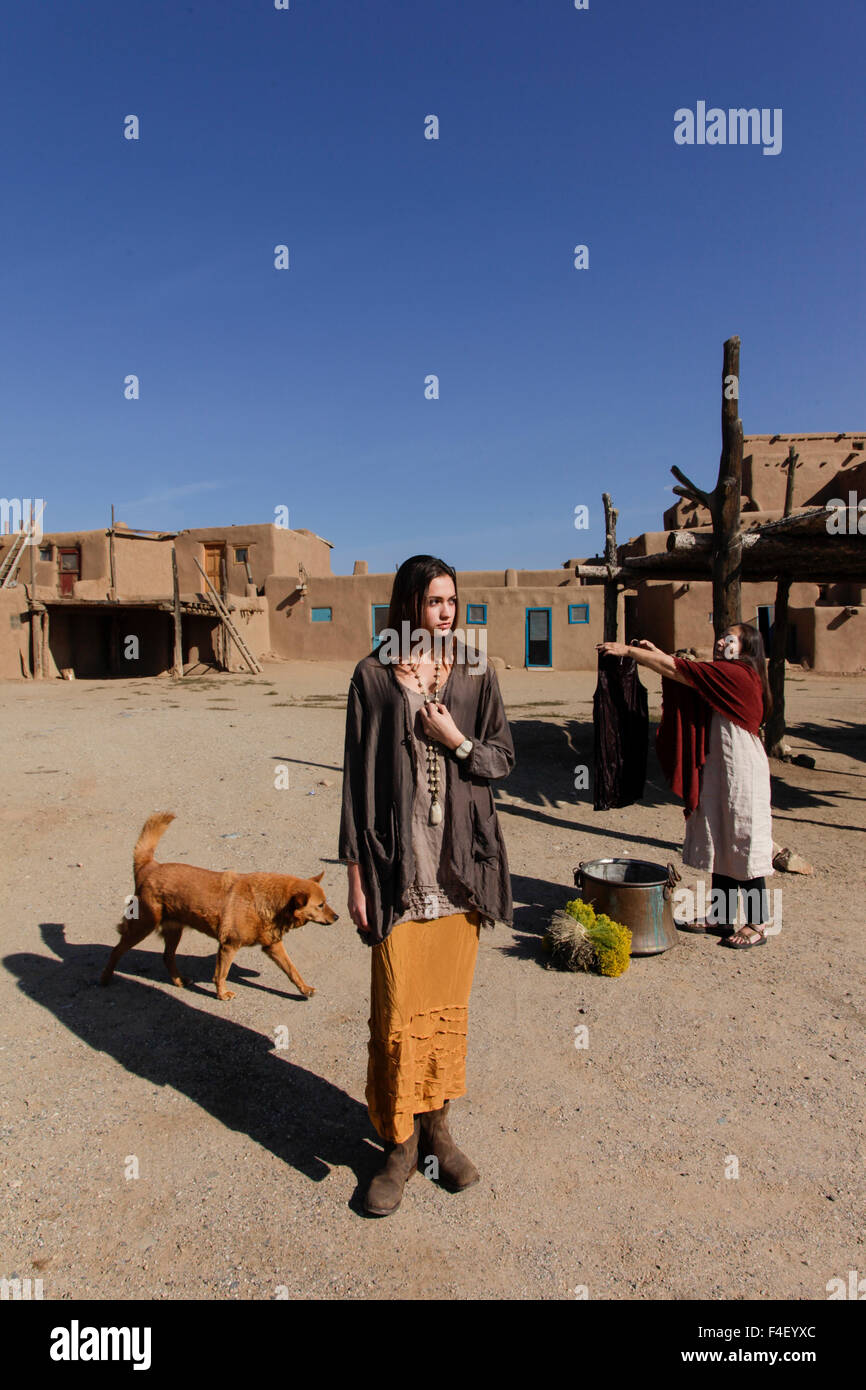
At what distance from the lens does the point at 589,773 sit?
9.91 metres

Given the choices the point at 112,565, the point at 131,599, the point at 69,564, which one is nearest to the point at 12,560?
the point at 69,564

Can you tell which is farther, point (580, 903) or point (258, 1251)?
point (580, 903)

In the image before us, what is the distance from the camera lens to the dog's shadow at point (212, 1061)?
9.73ft

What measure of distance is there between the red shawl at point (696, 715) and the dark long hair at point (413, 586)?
8.72 feet

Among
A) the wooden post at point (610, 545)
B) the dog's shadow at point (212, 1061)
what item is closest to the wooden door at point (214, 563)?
the wooden post at point (610, 545)

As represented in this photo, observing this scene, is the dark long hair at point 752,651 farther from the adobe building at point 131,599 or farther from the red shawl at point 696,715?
the adobe building at point 131,599

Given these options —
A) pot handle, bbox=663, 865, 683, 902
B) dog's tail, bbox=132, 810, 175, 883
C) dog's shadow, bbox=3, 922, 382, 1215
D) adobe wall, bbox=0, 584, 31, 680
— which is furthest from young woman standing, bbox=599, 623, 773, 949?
adobe wall, bbox=0, 584, 31, 680

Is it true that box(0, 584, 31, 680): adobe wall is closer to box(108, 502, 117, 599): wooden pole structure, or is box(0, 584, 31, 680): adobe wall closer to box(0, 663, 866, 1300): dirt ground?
box(108, 502, 117, 599): wooden pole structure

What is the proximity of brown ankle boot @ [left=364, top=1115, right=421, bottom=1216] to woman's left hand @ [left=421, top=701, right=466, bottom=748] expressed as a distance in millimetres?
1363

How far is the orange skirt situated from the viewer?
8.50ft

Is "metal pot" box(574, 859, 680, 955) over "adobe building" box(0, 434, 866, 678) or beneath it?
beneath
